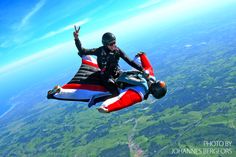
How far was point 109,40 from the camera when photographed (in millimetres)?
7523

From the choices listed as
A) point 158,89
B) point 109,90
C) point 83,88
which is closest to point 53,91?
point 83,88

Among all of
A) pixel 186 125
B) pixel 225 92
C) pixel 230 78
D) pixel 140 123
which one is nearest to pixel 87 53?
pixel 186 125

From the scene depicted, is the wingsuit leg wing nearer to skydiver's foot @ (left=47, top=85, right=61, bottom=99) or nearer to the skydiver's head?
skydiver's foot @ (left=47, top=85, right=61, bottom=99)

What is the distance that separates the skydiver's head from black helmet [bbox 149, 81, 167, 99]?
1637mm

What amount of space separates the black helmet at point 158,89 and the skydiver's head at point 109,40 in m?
1.64

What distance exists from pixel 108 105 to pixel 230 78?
680 feet

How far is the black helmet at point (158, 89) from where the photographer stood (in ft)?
22.4

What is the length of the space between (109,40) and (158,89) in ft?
6.51

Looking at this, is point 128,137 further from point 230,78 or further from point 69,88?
point 69,88

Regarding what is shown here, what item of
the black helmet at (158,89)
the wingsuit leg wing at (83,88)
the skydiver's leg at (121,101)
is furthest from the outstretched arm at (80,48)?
the black helmet at (158,89)

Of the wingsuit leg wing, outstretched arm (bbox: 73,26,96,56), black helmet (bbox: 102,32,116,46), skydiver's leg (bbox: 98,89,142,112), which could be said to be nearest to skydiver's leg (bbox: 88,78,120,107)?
the wingsuit leg wing

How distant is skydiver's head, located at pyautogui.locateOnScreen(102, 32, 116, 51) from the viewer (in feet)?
24.5

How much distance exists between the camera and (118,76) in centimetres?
815

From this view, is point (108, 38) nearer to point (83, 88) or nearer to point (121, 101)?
point (83, 88)
